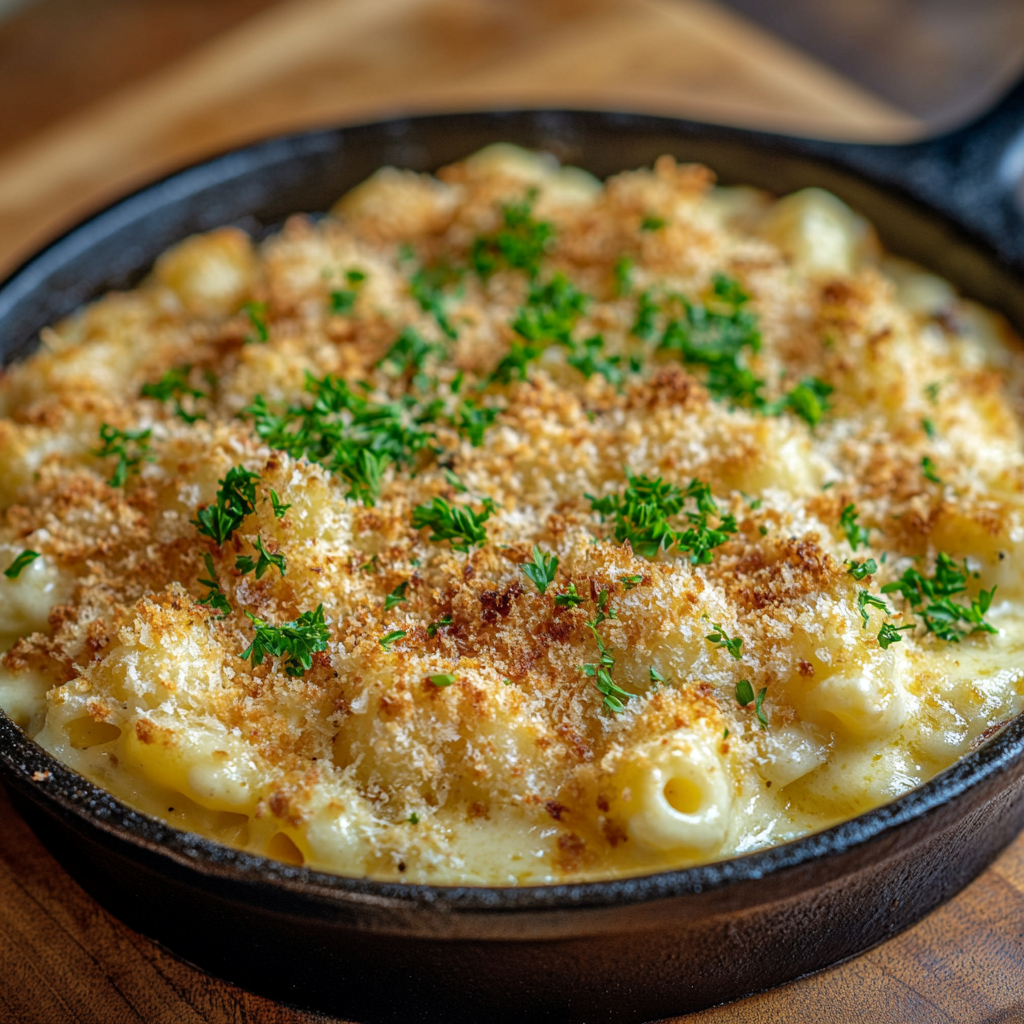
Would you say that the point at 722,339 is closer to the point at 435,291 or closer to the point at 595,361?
the point at 595,361

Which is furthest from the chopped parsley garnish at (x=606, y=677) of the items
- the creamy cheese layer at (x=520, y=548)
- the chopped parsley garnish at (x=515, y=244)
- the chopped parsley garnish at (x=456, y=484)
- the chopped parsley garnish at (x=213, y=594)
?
the chopped parsley garnish at (x=515, y=244)

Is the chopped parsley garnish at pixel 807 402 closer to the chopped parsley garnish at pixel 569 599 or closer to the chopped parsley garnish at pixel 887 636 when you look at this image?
the chopped parsley garnish at pixel 887 636

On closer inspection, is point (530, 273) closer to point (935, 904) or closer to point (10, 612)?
point (10, 612)

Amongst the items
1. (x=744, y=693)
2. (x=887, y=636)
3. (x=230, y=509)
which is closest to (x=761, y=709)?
(x=744, y=693)

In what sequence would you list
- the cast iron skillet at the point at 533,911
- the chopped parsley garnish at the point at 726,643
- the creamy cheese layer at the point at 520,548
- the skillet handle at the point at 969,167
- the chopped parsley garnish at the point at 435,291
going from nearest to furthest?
the cast iron skillet at the point at 533,911, the creamy cheese layer at the point at 520,548, the chopped parsley garnish at the point at 726,643, the chopped parsley garnish at the point at 435,291, the skillet handle at the point at 969,167

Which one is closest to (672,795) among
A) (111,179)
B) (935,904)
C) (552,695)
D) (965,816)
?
(552,695)

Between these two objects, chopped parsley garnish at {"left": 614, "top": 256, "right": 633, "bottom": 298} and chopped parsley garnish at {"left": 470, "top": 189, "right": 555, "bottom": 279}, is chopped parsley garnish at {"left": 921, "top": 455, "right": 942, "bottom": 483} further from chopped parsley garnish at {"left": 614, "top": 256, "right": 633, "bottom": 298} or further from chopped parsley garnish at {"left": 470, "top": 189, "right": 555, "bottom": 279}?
chopped parsley garnish at {"left": 470, "top": 189, "right": 555, "bottom": 279}
